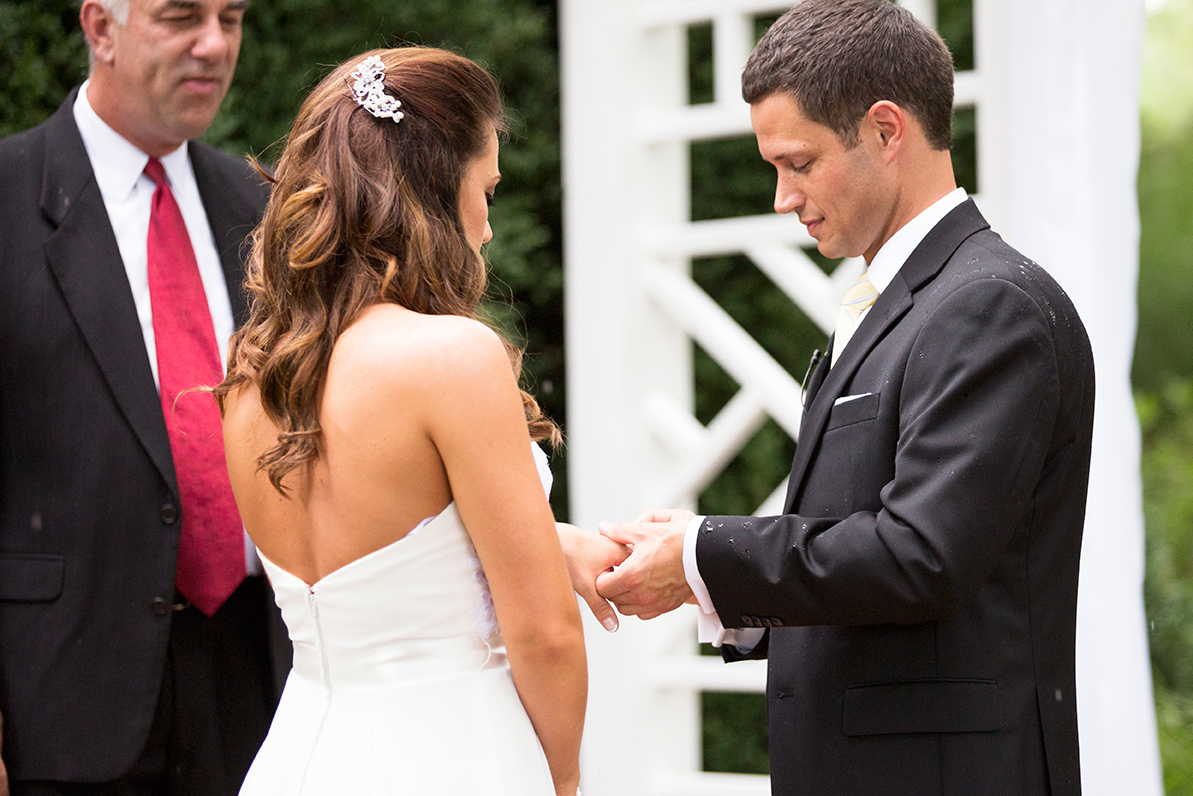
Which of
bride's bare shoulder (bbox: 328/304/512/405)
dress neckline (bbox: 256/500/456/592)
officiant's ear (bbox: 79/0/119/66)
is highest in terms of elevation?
officiant's ear (bbox: 79/0/119/66)

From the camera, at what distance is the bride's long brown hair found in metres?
1.83

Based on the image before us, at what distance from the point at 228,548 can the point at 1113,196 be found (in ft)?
7.85

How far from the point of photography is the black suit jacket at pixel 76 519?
2.58 meters

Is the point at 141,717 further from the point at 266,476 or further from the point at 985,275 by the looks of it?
the point at 985,275

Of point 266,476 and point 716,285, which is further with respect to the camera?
point 716,285

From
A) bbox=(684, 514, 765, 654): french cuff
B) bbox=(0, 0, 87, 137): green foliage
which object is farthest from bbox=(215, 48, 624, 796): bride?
bbox=(0, 0, 87, 137): green foliage

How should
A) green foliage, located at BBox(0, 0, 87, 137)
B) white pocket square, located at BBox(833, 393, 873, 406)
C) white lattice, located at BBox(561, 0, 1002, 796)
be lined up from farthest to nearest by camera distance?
white lattice, located at BBox(561, 0, 1002, 796), green foliage, located at BBox(0, 0, 87, 137), white pocket square, located at BBox(833, 393, 873, 406)

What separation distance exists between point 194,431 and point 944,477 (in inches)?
63.3

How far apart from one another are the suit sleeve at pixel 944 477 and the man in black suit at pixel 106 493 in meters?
1.35

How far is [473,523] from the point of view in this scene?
180cm

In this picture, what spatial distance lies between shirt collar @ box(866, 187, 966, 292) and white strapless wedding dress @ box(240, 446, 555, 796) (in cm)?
91

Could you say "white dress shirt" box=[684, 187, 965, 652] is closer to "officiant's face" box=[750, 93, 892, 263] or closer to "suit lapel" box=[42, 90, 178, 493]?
"officiant's face" box=[750, 93, 892, 263]

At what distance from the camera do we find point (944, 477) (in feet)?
6.28

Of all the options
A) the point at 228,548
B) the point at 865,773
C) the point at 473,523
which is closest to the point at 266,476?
the point at 473,523
